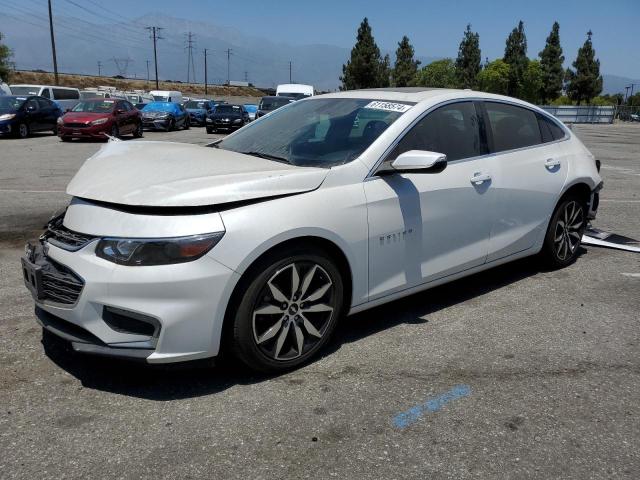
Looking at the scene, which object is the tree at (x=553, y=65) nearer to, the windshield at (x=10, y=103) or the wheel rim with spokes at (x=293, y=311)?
the windshield at (x=10, y=103)

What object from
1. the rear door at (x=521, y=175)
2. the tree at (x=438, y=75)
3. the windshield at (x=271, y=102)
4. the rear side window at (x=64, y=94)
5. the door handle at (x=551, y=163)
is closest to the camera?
the rear door at (x=521, y=175)

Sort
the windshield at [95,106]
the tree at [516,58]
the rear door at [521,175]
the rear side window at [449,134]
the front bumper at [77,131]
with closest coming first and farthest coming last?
the rear side window at [449,134] < the rear door at [521,175] < the front bumper at [77,131] < the windshield at [95,106] < the tree at [516,58]

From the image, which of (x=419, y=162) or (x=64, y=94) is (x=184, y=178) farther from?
(x=64, y=94)

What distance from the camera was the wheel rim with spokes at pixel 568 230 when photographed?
17.4 feet

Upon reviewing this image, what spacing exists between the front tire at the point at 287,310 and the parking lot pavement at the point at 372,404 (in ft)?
0.50

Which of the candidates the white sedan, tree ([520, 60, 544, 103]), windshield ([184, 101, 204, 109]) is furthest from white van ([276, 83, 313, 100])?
tree ([520, 60, 544, 103])

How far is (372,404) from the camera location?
311 centimetres

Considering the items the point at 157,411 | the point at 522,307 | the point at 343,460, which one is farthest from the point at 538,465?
the point at 522,307

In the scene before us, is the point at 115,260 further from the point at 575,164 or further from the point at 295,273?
the point at 575,164

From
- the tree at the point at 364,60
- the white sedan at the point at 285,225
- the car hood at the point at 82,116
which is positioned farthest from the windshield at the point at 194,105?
the white sedan at the point at 285,225

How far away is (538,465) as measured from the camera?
2643 mm

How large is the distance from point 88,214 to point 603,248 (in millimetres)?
5442

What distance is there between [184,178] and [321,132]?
4.08 ft

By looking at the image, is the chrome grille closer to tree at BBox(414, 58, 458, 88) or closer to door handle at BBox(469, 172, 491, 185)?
door handle at BBox(469, 172, 491, 185)
